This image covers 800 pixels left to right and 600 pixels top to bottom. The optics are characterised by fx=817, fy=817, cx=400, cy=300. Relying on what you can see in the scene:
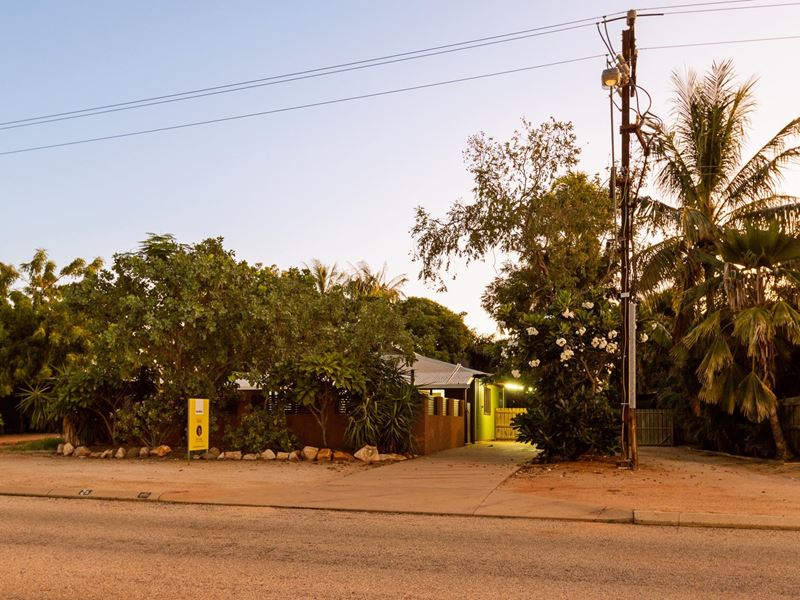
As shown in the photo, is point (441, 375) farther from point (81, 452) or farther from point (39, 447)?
point (39, 447)

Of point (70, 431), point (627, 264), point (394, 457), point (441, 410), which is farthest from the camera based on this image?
point (441, 410)

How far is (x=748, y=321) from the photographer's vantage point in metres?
17.3

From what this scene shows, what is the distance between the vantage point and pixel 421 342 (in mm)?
20797

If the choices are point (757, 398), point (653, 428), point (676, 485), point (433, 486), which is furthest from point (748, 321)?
point (653, 428)

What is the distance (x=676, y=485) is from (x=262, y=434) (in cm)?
952

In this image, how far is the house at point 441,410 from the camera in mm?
19953

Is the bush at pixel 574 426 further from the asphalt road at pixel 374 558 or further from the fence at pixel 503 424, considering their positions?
the fence at pixel 503 424

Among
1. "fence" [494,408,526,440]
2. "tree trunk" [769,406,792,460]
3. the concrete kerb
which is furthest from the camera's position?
"fence" [494,408,526,440]

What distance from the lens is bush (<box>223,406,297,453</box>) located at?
1900 centimetres

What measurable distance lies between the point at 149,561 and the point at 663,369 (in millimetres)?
27009

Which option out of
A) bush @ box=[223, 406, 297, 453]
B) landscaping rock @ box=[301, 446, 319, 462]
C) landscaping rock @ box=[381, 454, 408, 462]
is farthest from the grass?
landscaping rock @ box=[381, 454, 408, 462]

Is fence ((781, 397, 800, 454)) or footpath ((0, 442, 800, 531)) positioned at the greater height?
fence ((781, 397, 800, 454))

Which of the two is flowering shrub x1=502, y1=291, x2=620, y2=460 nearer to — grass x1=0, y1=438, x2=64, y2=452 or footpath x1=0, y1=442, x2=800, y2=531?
footpath x1=0, y1=442, x2=800, y2=531

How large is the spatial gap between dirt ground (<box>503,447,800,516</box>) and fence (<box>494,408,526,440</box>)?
45.4 feet
